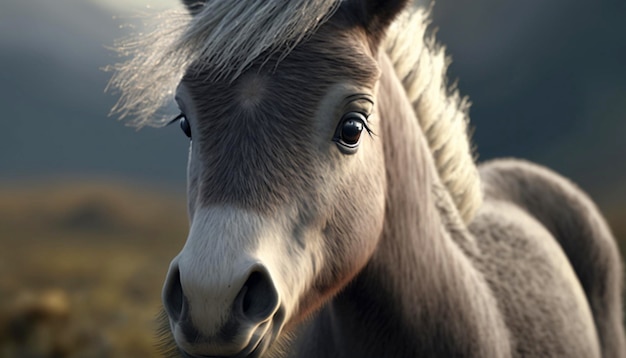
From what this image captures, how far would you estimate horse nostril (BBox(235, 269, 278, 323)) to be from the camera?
1387mm

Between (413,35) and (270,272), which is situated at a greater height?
(413,35)

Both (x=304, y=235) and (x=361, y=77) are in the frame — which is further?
(x=361, y=77)

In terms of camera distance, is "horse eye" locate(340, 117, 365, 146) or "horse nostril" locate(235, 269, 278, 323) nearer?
"horse nostril" locate(235, 269, 278, 323)

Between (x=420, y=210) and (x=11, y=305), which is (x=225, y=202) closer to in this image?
(x=420, y=210)

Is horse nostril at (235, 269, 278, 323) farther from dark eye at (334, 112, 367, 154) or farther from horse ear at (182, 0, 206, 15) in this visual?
horse ear at (182, 0, 206, 15)

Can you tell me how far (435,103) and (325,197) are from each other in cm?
109

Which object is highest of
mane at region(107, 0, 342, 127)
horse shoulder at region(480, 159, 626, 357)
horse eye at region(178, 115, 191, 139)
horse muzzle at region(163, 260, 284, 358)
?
mane at region(107, 0, 342, 127)

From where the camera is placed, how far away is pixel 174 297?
1.43 metres

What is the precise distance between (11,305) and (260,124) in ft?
17.0

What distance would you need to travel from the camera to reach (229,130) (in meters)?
1.57

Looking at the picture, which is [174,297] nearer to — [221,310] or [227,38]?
[221,310]

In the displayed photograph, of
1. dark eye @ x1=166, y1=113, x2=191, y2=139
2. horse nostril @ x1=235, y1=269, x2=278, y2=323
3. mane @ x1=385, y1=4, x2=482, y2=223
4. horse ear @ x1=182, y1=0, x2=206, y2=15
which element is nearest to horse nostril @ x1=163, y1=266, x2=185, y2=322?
horse nostril @ x1=235, y1=269, x2=278, y2=323

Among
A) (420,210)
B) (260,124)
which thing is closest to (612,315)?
(420,210)

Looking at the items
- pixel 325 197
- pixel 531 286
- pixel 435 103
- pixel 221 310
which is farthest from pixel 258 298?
pixel 531 286
